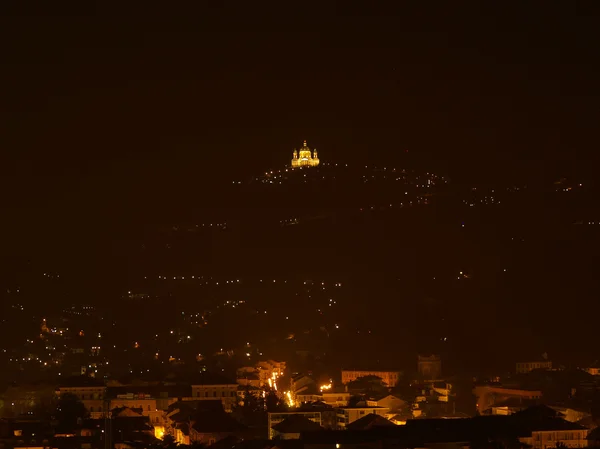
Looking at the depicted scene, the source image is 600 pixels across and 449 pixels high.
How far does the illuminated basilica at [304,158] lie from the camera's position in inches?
3656

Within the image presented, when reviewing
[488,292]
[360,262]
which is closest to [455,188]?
[360,262]

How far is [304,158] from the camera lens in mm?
92875

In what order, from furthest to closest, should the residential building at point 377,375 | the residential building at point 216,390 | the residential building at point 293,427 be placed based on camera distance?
1. the residential building at point 377,375
2. the residential building at point 216,390
3. the residential building at point 293,427

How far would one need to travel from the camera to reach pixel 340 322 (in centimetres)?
4988

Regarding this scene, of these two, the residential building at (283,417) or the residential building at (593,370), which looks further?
the residential building at (593,370)

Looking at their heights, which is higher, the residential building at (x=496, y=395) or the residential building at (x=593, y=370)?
the residential building at (x=593, y=370)

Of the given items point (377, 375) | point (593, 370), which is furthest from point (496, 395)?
point (377, 375)

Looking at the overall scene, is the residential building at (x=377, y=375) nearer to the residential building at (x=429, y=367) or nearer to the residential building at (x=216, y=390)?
the residential building at (x=429, y=367)

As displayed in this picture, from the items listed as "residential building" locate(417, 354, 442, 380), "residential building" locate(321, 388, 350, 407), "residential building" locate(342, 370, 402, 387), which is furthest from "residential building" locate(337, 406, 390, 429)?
"residential building" locate(417, 354, 442, 380)

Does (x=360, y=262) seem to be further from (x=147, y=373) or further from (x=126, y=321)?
(x=147, y=373)

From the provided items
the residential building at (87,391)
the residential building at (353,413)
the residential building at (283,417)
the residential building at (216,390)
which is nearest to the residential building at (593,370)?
the residential building at (353,413)

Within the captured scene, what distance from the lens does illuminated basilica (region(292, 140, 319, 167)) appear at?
92875 millimetres

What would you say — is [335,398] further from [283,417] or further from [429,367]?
[429,367]

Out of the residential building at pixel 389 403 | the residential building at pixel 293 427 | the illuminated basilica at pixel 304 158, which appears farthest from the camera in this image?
the illuminated basilica at pixel 304 158
